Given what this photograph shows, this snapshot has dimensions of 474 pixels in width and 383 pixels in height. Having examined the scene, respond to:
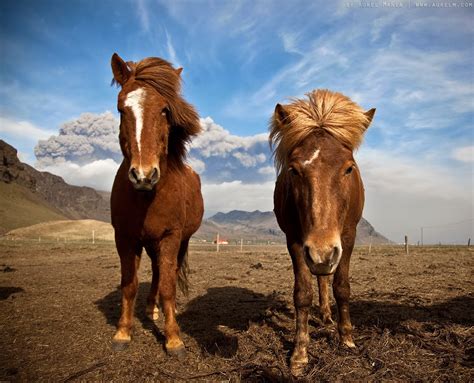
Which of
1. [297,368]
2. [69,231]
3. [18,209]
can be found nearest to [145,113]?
[297,368]

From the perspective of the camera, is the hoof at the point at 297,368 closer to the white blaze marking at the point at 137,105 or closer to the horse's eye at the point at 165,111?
the white blaze marking at the point at 137,105

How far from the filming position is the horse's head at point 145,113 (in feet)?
12.5

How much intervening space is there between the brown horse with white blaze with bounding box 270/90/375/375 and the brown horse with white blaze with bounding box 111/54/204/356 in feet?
4.67

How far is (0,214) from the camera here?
97375 millimetres

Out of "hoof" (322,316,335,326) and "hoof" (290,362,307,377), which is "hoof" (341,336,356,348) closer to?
"hoof" (290,362,307,377)

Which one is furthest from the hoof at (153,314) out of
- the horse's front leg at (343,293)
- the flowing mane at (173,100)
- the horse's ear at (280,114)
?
the horse's ear at (280,114)

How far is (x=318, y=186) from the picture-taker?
320 centimetres

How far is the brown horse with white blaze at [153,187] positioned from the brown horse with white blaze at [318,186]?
142 centimetres

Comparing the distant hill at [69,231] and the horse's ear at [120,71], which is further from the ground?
the horse's ear at [120,71]

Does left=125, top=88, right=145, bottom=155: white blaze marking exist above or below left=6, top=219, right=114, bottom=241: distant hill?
above

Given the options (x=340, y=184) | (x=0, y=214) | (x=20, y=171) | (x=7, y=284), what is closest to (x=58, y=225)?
(x=0, y=214)

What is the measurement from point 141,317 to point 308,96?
4905 mm

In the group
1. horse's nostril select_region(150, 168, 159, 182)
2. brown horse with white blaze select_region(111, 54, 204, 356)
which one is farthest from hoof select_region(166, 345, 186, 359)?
horse's nostril select_region(150, 168, 159, 182)

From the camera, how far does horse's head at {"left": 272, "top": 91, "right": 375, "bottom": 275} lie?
2.87m
